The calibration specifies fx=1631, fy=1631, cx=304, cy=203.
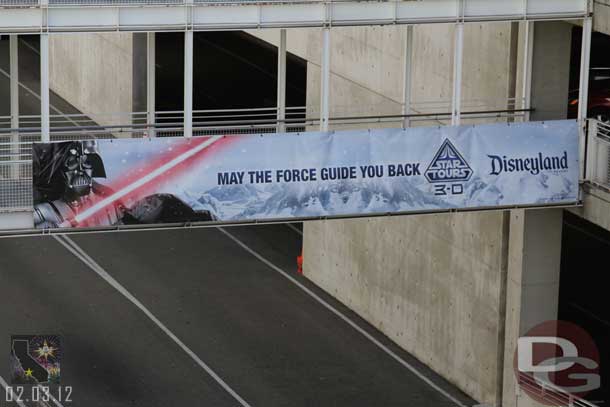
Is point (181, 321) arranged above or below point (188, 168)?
below

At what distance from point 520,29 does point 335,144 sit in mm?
4532

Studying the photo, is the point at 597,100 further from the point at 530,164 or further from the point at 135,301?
the point at 135,301

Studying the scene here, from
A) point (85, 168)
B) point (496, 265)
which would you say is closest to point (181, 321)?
point (496, 265)

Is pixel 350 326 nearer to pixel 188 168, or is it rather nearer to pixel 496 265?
pixel 496 265

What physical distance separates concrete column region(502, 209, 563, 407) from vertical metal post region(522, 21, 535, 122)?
5.99 feet

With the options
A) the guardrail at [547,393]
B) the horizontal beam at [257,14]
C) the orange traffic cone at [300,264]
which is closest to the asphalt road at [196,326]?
the orange traffic cone at [300,264]

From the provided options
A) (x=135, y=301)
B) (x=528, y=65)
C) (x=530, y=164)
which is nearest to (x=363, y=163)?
(x=530, y=164)

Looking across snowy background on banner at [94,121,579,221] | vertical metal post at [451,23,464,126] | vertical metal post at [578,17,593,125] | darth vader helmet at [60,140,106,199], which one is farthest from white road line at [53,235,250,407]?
vertical metal post at [578,17,593,125]

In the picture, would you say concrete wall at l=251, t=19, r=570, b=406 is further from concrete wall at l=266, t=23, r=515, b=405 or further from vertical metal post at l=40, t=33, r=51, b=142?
vertical metal post at l=40, t=33, r=51, b=142

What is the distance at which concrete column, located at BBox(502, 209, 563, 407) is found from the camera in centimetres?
2797

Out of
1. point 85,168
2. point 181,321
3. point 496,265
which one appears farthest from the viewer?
point 181,321

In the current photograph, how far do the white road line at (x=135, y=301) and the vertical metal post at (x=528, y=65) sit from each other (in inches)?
291

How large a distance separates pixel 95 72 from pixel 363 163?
2465cm

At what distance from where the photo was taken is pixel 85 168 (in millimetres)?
24219
